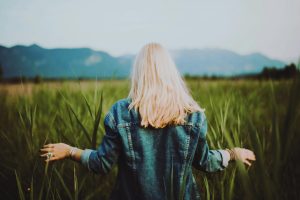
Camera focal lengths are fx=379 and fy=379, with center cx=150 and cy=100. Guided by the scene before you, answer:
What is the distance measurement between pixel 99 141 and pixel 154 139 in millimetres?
849

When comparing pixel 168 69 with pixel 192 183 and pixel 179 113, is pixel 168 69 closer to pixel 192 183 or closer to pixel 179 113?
pixel 179 113

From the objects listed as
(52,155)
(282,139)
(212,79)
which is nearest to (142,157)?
(52,155)

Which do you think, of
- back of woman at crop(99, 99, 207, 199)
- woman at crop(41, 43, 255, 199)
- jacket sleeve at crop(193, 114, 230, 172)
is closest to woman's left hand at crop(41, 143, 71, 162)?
woman at crop(41, 43, 255, 199)

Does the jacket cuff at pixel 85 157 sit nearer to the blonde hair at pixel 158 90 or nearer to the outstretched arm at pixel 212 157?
the blonde hair at pixel 158 90

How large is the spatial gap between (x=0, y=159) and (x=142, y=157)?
0.74 metres

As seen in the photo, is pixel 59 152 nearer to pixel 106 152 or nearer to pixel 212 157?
pixel 106 152

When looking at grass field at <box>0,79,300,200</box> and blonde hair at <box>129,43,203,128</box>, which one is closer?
grass field at <box>0,79,300,200</box>

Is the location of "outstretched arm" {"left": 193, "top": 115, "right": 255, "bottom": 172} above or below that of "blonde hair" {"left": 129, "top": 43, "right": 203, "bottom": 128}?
below

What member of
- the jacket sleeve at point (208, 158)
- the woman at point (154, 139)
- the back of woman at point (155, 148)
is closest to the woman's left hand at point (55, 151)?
the woman at point (154, 139)

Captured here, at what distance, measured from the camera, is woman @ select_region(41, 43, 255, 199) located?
97 centimetres

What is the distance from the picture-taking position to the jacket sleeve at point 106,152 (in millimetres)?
987

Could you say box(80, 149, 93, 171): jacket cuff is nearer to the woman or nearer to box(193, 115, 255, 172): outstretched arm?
the woman

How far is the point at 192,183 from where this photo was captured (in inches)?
40.3

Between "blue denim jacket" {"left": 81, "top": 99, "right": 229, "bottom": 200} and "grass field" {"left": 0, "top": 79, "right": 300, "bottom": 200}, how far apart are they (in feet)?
0.16
